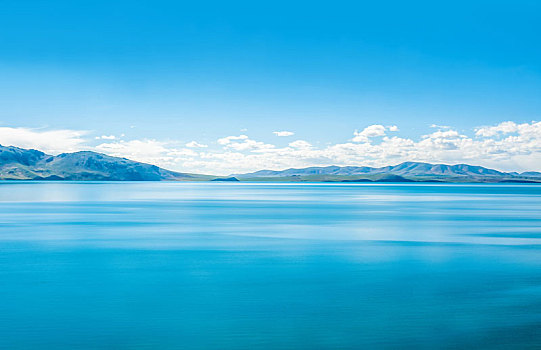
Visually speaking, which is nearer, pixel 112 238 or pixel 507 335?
pixel 507 335

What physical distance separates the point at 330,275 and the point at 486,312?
8194 millimetres

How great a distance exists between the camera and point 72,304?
17469mm

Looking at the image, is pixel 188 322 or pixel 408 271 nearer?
pixel 188 322

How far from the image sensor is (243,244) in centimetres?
3500

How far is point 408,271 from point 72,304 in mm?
Result: 15462

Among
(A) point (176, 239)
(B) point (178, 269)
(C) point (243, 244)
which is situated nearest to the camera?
(B) point (178, 269)

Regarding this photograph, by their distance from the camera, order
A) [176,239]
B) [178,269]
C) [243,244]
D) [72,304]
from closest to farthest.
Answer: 1. [72,304]
2. [178,269]
3. [243,244]
4. [176,239]

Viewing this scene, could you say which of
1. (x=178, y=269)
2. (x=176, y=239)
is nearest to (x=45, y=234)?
(x=176, y=239)

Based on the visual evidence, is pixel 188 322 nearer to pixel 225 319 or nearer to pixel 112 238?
pixel 225 319

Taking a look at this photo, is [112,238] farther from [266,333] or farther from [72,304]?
[266,333]

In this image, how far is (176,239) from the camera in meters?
38.1

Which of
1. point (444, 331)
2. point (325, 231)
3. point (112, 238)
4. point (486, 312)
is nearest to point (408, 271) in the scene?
point (486, 312)

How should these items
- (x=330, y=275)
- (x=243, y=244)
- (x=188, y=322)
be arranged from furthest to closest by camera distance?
(x=243, y=244) < (x=330, y=275) < (x=188, y=322)

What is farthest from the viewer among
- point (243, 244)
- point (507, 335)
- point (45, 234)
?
point (45, 234)
